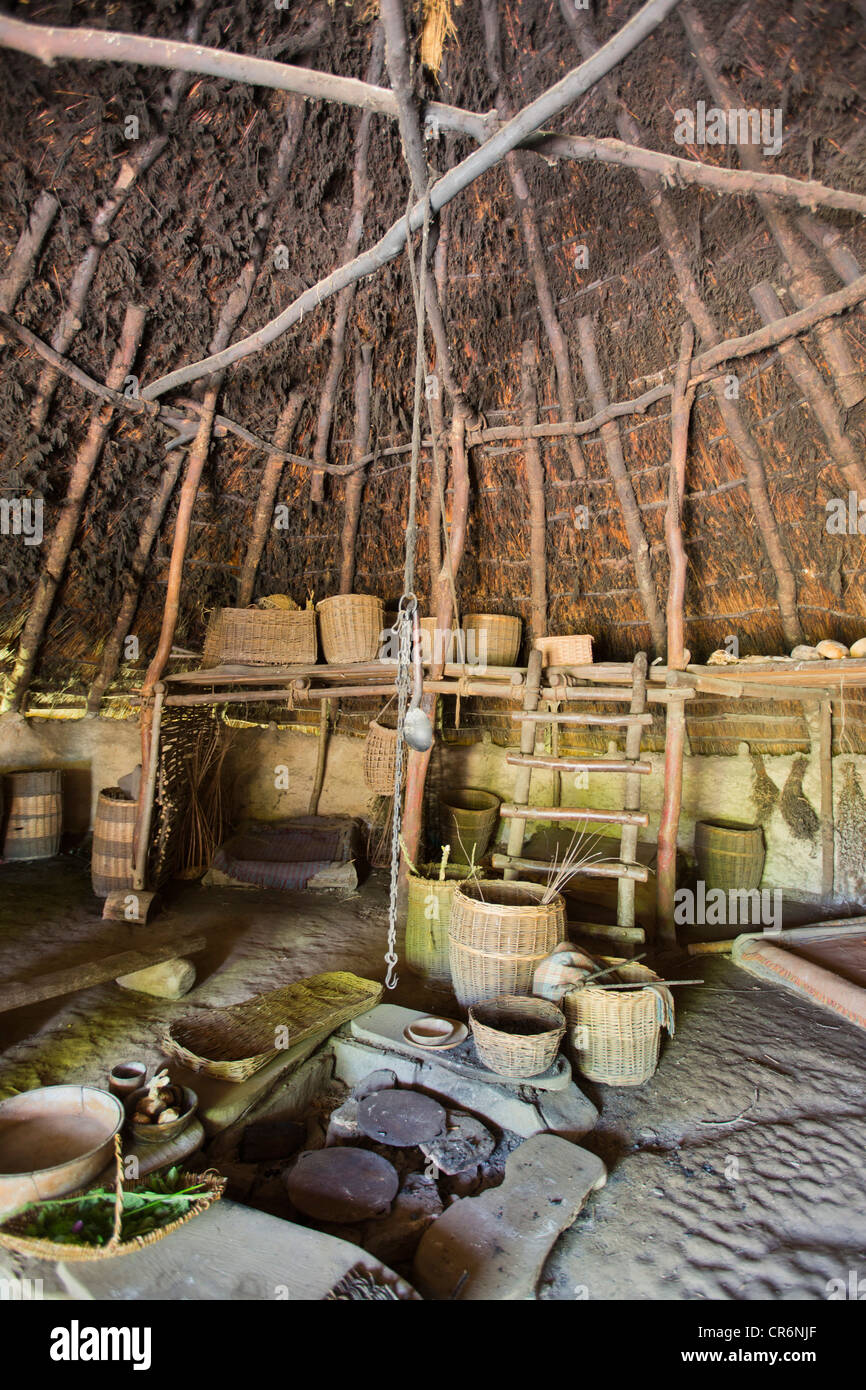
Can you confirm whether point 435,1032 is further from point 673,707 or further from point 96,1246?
point 673,707

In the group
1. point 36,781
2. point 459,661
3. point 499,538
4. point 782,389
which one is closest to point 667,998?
point 459,661

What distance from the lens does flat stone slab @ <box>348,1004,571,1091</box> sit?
2.92 metres

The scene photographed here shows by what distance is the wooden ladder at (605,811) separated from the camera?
13.7ft

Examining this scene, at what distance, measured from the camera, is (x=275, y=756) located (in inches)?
302

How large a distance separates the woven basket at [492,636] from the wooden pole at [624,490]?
0.98m

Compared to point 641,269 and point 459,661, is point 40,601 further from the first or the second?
point 641,269

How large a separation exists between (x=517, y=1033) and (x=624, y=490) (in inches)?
143

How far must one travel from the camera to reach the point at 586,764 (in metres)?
4.25

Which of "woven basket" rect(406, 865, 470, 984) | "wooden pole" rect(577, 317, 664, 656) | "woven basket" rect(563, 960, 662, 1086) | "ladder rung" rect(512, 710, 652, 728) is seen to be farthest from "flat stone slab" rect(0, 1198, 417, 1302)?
"wooden pole" rect(577, 317, 664, 656)

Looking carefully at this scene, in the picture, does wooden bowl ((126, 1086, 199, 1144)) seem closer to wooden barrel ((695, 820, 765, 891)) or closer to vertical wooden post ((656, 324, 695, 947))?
vertical wooden post ((656, 324, 695, 947))

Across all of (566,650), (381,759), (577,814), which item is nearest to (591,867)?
(577,814)

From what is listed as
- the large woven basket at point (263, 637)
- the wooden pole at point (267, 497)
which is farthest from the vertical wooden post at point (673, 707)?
the wooden pole at point (267, 497)

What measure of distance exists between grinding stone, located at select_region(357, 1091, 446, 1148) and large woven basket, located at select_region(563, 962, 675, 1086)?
0.70 metres

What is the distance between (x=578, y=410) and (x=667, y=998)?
3846 mm
